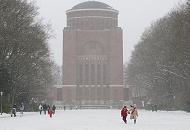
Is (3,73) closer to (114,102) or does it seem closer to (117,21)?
(114,102)

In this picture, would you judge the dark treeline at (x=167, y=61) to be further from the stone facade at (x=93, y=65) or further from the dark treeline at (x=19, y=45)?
the stone facade at (x=93, y=65)

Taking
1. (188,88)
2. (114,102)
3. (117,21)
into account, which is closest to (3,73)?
(188,88)

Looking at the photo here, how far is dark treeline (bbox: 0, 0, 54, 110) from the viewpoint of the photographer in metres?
49.4

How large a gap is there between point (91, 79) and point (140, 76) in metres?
45.4

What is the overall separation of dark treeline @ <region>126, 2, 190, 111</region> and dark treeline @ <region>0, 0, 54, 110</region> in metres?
13.2

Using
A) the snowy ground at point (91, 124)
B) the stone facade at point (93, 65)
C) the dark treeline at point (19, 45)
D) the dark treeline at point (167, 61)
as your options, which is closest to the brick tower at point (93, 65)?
the stone facade at point (93, 65)

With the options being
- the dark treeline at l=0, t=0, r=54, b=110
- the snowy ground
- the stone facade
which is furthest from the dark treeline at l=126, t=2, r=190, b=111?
the stone facade

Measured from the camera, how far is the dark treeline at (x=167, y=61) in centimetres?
5159

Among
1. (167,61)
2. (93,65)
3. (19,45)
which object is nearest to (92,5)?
(93,65)

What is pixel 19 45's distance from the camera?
51.7 metres

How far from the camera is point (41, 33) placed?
184 ft

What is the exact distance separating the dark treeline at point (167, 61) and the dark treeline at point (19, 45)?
13217 millimetres

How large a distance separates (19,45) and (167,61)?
62.4ft

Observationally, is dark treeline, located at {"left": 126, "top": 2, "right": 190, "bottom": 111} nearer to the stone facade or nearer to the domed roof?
the stone facade
